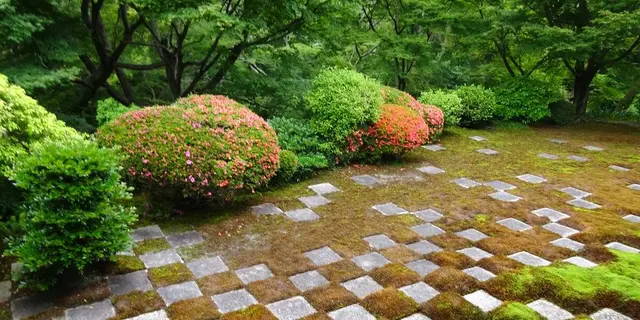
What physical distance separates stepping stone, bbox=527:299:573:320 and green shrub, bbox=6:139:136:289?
3222 millimetres

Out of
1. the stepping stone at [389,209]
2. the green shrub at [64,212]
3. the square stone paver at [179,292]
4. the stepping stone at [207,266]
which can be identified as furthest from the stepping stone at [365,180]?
the green shrub at [64,212]

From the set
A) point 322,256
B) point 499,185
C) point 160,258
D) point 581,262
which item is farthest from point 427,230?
point 160,258

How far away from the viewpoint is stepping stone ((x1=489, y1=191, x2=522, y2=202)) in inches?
234

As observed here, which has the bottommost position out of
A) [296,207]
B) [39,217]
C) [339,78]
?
[296,207]

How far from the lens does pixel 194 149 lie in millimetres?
4797

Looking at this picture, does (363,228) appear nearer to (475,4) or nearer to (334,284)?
(334,284)

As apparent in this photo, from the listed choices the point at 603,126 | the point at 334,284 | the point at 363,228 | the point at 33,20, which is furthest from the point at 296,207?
the point at 603,126

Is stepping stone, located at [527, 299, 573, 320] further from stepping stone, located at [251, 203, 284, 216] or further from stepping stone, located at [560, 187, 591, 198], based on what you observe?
stepping stone, located at [560, 187, 591, 198]

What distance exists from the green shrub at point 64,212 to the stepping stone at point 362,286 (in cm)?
188

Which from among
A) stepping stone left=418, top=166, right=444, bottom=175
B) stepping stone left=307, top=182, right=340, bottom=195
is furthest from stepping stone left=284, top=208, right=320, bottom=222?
stepping stone left=418, top=166, right=444, bottom=175

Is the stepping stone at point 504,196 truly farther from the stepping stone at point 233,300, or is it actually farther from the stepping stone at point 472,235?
the stepping stone at point 233,300

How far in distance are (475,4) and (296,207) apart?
28.1 feet

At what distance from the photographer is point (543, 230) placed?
16.4 ft

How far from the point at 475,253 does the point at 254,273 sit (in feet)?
6.77
